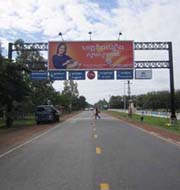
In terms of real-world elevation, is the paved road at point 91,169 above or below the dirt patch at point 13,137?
below

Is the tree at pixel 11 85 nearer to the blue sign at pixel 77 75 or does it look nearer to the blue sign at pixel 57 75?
the blue sign at pixel 57 75

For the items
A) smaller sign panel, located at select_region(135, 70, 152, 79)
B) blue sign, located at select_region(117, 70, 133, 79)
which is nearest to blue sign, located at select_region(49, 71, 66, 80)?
blue sign, located at select_region(117, 70, 133, 79)

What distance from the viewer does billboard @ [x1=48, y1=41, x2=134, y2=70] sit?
161 feet

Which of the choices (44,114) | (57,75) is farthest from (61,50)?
(44,114)

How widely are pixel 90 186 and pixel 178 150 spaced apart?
366 inches

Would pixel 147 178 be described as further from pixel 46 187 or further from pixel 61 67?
pixel 61 67

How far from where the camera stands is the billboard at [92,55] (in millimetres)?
48938

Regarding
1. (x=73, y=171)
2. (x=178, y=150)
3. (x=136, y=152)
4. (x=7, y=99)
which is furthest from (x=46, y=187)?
(x=7, y=99)

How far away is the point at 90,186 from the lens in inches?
404

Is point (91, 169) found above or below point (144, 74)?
below

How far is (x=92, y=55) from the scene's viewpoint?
49.0 meters

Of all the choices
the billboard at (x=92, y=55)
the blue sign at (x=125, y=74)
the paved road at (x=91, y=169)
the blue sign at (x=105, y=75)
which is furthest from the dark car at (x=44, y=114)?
the paved road at (x=91, y=169)

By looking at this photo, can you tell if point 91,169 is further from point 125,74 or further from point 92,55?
point 125,74

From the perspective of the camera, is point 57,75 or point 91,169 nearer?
point 91,169
